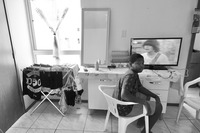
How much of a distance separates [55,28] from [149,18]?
1668 millimetres

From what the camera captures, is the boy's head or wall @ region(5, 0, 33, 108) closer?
the boy's head

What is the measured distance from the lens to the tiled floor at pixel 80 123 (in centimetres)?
192

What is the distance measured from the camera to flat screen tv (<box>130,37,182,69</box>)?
210 cm

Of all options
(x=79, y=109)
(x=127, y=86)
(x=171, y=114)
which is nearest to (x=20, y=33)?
(x=79, y=109)

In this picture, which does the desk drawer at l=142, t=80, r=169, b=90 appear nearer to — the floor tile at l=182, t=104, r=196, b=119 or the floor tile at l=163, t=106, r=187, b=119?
the floor tile at l=163, t=106, r=187, b=119

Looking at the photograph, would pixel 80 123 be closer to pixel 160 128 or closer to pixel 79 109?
pixel 79 109

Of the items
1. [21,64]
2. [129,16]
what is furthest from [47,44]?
[129,16]

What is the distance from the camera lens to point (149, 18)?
7.13ft

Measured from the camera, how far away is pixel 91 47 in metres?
2.30

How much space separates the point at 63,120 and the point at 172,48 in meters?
2.14

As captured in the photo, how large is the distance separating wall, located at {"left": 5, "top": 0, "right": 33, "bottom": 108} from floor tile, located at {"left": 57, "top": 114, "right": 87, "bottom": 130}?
81 centimetres

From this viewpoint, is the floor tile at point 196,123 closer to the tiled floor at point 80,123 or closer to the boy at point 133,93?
the tiled floor at point 80,123

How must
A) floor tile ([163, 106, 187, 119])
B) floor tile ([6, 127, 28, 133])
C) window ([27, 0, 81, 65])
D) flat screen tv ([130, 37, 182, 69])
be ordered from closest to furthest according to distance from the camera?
floor tile ([6, 127, 28, 133]), flat screen tv ([130, 37, 182, 69]), floor tile ([163, 106, 187, 119]), window ([27, 0, 81, 65])

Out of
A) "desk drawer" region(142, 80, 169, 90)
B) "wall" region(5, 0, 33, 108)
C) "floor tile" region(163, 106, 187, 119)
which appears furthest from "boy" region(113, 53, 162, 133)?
"wall" region(5, 0, 33, 108)
